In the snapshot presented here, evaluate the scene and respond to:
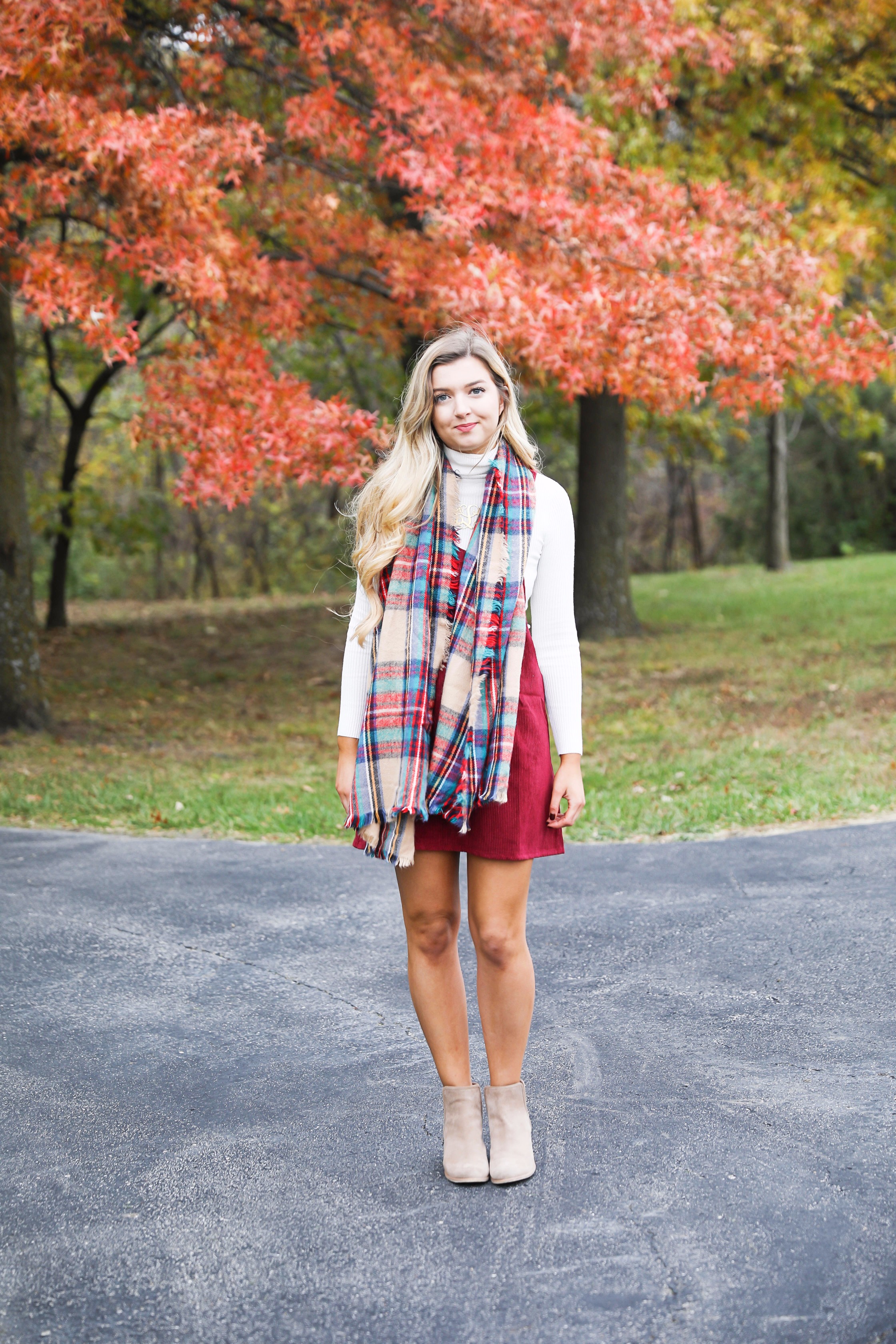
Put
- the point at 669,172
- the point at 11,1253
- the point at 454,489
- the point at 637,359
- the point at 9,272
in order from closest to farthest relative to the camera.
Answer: the point at 11,1253 → the point at 454,489 → the point at 637,359 → the point at 9,272 → the point at 669,172

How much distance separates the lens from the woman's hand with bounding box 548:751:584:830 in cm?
277

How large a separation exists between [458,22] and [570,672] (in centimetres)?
765

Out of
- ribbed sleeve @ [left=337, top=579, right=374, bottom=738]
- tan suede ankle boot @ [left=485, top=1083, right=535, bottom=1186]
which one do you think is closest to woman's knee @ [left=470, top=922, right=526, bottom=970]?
tan suede ankle boot @ [left=485, top=1083, right=535, bottom=1186]

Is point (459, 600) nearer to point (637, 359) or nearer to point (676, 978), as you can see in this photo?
point (676, 978)

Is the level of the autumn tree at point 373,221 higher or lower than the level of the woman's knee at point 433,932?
higher

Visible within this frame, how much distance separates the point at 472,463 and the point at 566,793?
2.61 ft

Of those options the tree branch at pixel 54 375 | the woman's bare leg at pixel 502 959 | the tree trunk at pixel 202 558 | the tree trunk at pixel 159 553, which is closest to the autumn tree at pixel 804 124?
the tree branch at pixel 54 375

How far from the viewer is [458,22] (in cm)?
Result: 880

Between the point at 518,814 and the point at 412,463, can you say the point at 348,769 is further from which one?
the point at 412,463

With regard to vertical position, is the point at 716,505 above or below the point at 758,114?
below

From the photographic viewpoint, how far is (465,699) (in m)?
2.70

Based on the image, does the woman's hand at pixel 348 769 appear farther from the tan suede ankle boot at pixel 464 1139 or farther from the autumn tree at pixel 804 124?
the autumn tree at pixel 804 124

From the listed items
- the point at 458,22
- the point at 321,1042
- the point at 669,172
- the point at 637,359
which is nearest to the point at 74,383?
the point at 669,172

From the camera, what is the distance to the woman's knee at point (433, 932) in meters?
2.82
